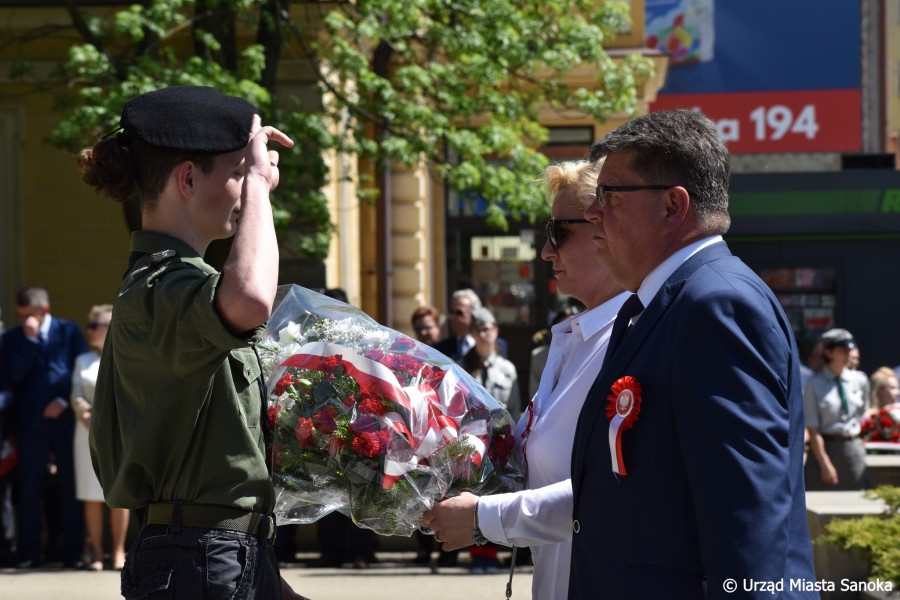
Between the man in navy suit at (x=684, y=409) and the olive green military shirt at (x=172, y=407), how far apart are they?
74 cm

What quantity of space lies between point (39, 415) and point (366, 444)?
696cm

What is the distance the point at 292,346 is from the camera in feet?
10.8

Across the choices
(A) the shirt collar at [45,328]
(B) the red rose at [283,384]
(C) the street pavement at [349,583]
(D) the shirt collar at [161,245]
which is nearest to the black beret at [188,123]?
(D) the shirt collar at [161,245]

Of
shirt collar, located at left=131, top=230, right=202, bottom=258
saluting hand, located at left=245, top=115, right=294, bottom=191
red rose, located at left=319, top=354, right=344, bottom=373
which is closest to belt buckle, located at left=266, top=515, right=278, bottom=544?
red rose, located at left=319, top=354, right=344, bottom=373

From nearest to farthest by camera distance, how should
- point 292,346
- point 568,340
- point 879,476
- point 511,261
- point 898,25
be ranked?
1. point 292,346
2. point 568,340
3. point 879,476
4. point 511,261
5. point 898,25

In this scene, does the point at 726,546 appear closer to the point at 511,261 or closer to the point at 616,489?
the point at 616,489

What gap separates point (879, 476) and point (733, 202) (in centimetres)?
715

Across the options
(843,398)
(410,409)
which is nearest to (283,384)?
(410,409)

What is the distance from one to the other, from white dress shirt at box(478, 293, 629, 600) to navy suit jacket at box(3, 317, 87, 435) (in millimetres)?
6688

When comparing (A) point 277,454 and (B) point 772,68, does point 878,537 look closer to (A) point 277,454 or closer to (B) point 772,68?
(A) point 277,454

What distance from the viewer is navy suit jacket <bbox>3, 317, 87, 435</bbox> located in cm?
944

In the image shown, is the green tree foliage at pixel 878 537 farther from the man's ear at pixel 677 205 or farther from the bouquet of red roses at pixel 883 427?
the bouquet of red roses at pixel 883 427

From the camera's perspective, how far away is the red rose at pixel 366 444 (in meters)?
3.15

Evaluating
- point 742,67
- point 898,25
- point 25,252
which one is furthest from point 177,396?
point 898,25
